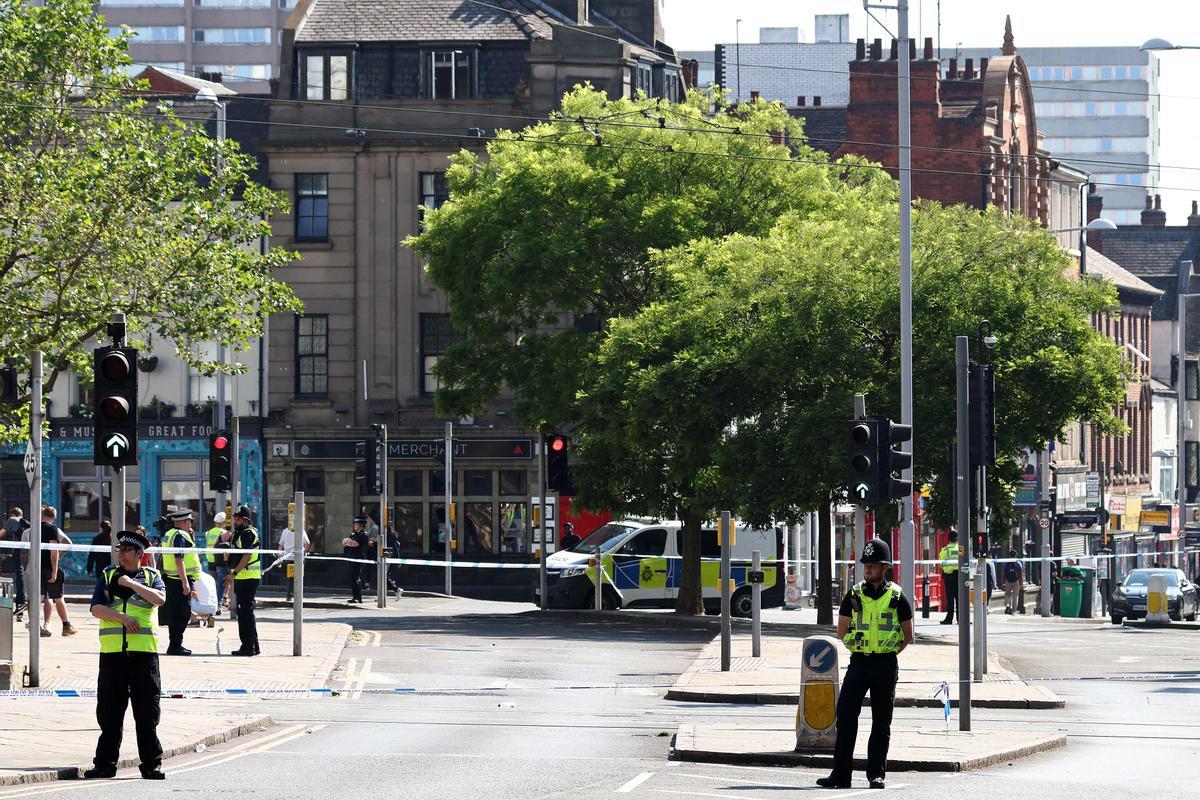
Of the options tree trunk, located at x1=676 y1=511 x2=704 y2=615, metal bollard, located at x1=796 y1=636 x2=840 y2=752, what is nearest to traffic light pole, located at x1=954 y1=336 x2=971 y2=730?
metal bollard, located at x1=796 y1=636 x2=840 y2=752

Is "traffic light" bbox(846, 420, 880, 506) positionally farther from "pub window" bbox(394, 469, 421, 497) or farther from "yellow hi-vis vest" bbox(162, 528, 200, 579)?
"pub window" bbox(394, 469, 421, 497)

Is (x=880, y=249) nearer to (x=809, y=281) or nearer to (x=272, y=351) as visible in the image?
(x=809, y=281)

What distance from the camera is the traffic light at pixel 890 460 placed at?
2130 cm

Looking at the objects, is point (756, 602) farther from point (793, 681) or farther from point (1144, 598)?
point (1144, 598)

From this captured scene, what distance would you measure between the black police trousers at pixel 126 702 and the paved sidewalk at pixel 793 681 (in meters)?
7.72

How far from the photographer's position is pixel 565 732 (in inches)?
700

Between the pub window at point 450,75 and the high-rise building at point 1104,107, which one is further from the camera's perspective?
the high-rise building at point 1104,107

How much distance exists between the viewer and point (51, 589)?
28.5 meters

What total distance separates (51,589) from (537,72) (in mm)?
26075

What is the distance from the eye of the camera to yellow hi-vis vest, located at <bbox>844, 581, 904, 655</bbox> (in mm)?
14414

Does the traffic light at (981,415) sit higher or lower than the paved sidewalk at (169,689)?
higher

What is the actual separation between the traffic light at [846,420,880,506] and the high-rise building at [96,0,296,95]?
11851cm

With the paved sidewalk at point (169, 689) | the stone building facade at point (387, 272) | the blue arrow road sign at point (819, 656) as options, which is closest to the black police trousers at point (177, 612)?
the paved sidewalk at point (169, 689)

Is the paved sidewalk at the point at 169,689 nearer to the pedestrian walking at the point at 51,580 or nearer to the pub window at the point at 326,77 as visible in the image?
the pedestrian walking at the point at 51,580
